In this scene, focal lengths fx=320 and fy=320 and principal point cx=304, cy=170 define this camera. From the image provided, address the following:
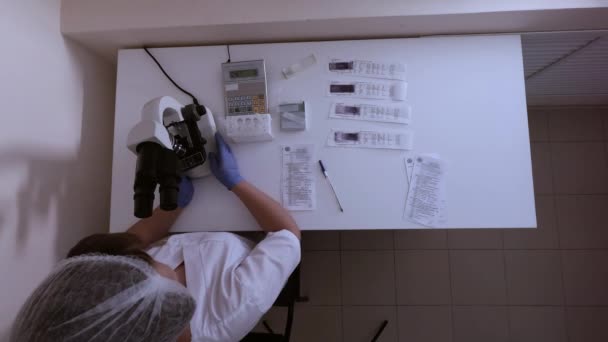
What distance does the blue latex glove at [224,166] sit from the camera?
1123mm

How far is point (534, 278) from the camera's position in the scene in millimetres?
1722

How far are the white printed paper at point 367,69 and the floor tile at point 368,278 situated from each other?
962 mm

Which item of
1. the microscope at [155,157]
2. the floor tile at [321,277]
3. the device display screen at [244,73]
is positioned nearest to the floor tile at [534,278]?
the floor tile at [321,277]

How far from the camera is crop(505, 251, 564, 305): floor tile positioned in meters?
1.70

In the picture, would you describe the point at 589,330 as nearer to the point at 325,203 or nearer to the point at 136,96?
the point at 325,203

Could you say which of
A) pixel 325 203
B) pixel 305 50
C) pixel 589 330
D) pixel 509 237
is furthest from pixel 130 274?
pixel 589 330

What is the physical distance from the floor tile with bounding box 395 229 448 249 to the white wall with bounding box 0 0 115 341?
1.44 m

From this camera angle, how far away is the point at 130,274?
2.22ft

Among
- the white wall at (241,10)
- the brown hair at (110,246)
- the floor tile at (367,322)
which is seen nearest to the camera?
the brown hair at (110,246)

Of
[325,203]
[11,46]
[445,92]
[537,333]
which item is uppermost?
[11,46]

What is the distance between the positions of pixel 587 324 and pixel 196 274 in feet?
6.64

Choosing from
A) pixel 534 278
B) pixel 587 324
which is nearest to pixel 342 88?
pixel 534 278

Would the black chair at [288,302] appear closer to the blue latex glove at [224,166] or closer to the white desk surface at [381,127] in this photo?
the white desk surface at [381,127]

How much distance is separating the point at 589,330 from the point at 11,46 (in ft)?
9.15
